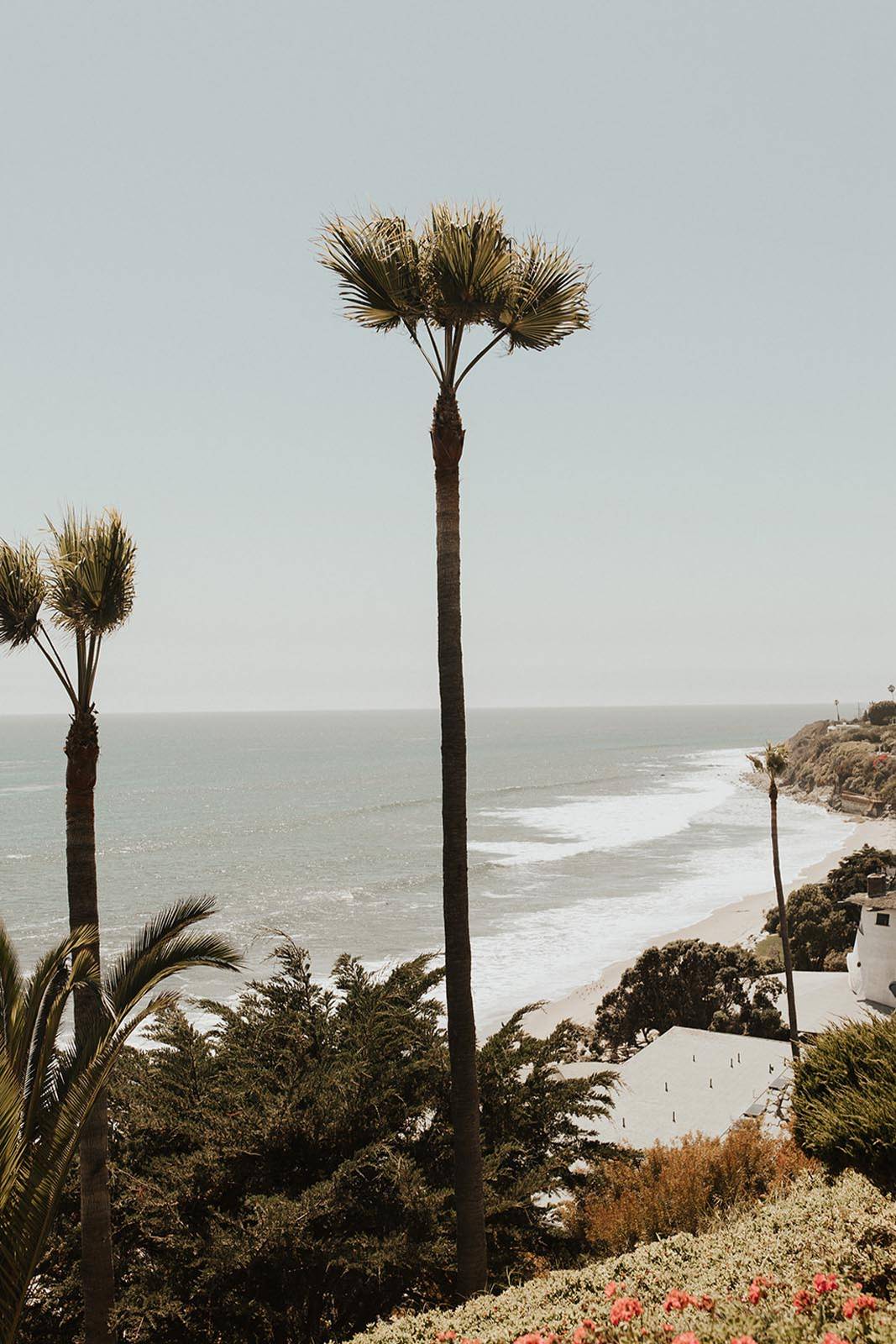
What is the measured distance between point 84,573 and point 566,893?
4728 centimetres

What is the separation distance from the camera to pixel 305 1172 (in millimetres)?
9531

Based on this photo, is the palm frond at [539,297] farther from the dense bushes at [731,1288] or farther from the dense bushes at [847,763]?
the dense bushes at [847,763]

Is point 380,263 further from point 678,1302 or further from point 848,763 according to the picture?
point 848,763

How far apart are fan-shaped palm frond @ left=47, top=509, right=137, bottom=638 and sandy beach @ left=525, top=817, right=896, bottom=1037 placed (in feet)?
85.1

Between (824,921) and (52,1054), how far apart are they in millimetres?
36071

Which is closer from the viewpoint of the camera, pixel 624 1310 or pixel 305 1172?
pixel 624 1310

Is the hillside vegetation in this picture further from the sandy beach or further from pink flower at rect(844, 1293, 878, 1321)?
pink flower at rect(844, 1293, 878, 1321)

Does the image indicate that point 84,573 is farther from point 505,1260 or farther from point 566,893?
point 566,893

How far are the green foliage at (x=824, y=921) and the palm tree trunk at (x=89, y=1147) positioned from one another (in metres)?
32.0

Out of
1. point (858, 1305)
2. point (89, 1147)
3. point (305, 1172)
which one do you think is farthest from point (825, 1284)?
point (305, 1172)

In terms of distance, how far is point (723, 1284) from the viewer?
4.83 metres

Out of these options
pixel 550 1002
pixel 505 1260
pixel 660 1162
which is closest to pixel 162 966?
pixel 505 1260

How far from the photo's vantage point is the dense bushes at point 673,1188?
933 centimetres

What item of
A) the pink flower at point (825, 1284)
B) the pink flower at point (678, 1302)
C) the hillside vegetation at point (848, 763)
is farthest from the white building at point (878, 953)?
the hillside vegetation at point (848, 763)
